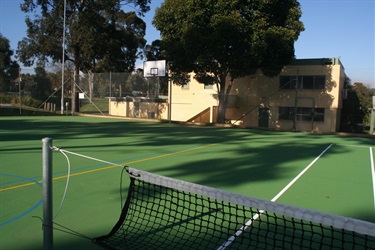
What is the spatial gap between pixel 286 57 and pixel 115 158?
784 inches

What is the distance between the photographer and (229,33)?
2250cm

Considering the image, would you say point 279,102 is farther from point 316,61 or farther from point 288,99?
point 316,61

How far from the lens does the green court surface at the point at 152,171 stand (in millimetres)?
4777

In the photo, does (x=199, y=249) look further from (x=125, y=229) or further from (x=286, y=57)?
(x=286, y=57)

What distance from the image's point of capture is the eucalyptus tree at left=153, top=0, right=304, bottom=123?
22734 millimetres

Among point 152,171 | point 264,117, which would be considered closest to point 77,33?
point 264,117

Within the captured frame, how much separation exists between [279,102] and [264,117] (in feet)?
7.06

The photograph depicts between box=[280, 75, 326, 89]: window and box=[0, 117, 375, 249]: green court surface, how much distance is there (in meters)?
16.7

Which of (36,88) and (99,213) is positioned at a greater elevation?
(36,88)

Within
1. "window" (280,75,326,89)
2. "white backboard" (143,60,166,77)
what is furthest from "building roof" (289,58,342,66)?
"white backboard" (143,60,166,77)

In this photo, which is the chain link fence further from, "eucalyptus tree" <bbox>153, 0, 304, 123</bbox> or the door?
the door

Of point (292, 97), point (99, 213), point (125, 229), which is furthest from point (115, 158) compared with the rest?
point (292, 97)

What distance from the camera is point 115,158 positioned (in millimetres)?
9812

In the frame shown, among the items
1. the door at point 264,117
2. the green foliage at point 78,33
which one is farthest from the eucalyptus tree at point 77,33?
the door at point 264,117
